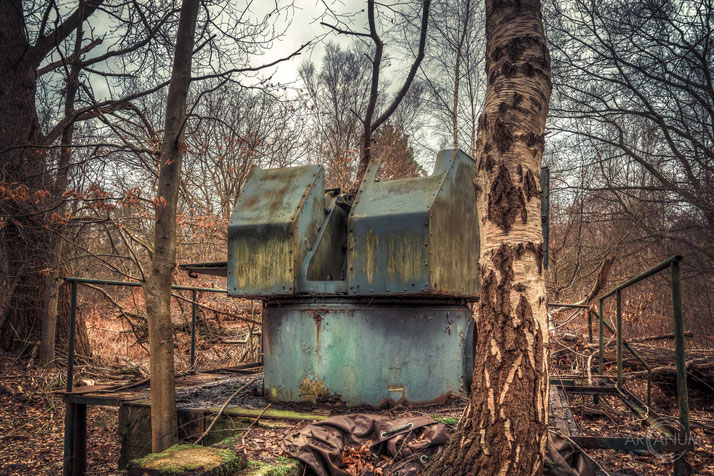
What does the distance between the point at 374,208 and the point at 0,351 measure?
7.28m

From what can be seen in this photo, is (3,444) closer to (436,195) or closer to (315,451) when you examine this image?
(315,451)

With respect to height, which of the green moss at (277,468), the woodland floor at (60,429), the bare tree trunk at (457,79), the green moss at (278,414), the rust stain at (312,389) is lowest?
the woodland floor at (60,429)

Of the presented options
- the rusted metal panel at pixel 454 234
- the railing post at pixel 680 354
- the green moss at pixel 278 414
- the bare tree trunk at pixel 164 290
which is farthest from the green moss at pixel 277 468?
the railing post at pixel 680 354

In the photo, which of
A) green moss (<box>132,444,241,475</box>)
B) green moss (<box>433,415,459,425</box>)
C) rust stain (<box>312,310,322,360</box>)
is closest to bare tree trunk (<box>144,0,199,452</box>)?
green moss (<box>132,444,241,475</box>)

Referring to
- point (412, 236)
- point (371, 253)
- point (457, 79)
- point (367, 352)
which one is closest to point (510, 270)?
point (412, 236)

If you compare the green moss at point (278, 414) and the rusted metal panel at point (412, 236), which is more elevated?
the rusted metal panel at point (412, 236)

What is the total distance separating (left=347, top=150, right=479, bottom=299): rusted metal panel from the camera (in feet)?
16.1

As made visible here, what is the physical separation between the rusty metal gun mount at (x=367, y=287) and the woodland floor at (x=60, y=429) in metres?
0.50

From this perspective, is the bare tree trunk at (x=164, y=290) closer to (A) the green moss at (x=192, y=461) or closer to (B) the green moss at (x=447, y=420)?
(A) the green moss at (x=192, y=461)

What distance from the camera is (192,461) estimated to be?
3.06 metres

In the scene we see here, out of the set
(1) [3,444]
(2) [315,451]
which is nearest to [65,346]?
(1) [3,444]

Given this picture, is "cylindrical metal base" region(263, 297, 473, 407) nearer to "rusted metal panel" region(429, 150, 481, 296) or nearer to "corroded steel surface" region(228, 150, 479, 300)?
"corroded steel surface" region(228, 150, 479, 300)

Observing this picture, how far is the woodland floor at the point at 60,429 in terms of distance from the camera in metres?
5.87

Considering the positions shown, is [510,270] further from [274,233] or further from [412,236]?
[274,233]
